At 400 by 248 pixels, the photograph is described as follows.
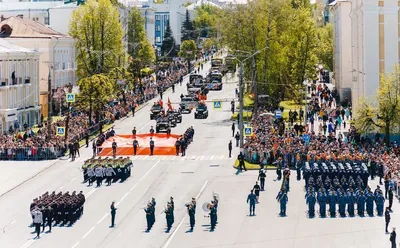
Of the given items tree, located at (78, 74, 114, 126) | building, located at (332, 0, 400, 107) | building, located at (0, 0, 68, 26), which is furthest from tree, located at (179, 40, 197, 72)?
building, located at (332, 0, 400, 107)

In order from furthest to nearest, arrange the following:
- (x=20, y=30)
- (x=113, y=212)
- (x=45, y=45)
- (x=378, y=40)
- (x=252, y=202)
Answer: (x=20, y=30) < (x=45, y=45) < (x=378, y=40) < (x=252, y=202) < (x=113, y=212)

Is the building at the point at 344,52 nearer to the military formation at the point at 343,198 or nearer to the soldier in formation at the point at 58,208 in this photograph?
the military formation at the point at 343,198

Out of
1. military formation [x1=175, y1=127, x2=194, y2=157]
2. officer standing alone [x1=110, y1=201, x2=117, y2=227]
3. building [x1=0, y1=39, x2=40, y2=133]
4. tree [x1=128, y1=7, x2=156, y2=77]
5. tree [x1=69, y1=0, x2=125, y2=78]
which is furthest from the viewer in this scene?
tree [x1=128, y1=7, x2=156, y2=77]

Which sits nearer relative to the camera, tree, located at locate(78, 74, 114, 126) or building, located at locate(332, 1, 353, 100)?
tree, located at locate(78, 74, 114, 126)

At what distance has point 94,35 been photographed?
113 meters

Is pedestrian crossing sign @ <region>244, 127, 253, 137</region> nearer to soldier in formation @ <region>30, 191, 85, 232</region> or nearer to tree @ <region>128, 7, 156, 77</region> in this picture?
soldier in formation @ <region>30, 191, 85, 232</region>

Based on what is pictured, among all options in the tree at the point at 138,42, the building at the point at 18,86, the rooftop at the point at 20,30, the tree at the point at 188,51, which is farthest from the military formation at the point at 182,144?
the tree at the point at 188,51

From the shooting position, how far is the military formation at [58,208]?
48.3 metres

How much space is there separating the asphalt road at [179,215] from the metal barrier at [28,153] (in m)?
1.66

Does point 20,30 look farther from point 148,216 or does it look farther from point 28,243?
point 28,243

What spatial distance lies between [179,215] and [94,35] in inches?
2477

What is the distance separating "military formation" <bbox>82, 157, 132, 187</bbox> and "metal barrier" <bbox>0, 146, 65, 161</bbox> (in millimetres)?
10572

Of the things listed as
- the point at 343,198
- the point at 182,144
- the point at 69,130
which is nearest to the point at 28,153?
the point at 69,130

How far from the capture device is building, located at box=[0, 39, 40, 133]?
93375mm
